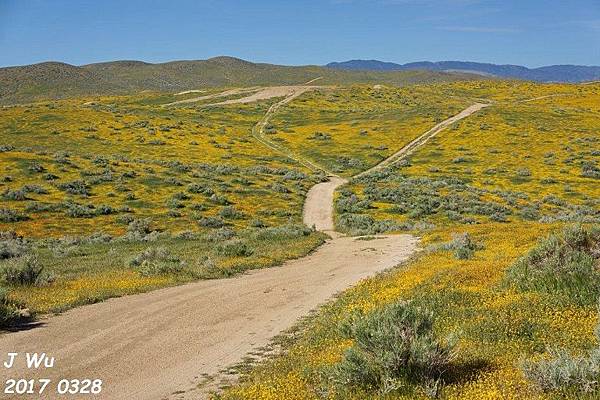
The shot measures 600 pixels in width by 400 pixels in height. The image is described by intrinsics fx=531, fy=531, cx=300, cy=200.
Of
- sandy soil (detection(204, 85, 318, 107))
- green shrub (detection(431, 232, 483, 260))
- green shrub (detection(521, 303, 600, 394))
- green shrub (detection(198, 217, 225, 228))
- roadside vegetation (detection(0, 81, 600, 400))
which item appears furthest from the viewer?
sandy soil (detection(204, 85, 318, 107))

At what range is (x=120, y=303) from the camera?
1470cm

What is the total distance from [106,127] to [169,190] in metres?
48.1

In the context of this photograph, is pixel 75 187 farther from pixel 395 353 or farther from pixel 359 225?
pixel 395 353

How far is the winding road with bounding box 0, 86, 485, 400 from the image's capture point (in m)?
9.27

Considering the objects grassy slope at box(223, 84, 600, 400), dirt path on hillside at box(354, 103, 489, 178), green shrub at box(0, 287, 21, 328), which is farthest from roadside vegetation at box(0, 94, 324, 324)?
dirt path on hillside at box(354, 103, 489, 178)

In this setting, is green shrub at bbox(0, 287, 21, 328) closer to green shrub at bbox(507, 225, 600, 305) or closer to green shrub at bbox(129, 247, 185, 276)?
green shrub at bbox(129, 247, 185, 276)

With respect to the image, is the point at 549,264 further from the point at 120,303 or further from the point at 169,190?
the point at 169,190

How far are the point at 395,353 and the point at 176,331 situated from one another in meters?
6.23

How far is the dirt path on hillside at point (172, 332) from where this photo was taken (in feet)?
30.5

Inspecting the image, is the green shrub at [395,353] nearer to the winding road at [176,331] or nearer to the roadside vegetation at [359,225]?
the roadside vegetation at [359,225]

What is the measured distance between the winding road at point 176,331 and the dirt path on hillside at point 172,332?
0.06 feet

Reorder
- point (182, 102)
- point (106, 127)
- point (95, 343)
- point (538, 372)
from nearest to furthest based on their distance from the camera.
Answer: point (538, 372) → point (95, 343) → point (106, 127) → point (182, 102)

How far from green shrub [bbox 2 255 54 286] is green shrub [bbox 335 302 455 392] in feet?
41.3

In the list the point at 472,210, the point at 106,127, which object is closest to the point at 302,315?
the point at 472,210
